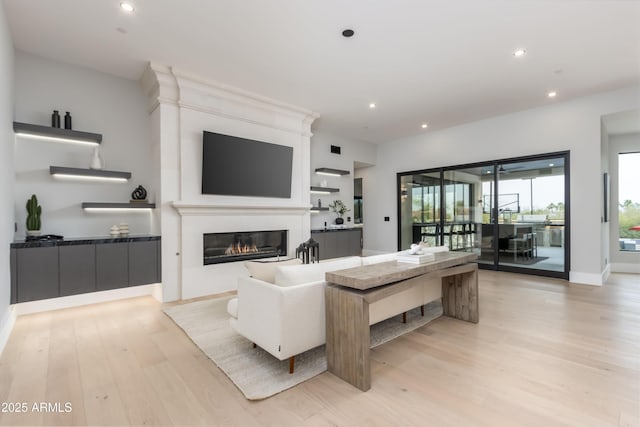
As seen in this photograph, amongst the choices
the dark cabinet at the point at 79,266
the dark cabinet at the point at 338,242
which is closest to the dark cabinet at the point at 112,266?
the dark cabinet at the point at 79,266

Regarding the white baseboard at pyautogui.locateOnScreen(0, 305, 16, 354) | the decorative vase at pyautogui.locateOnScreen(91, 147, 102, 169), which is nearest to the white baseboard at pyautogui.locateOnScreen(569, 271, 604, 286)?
the white baseboard at pyautogui.locateOnScreen(0, 305, 16, 354)

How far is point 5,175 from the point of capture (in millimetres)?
2906

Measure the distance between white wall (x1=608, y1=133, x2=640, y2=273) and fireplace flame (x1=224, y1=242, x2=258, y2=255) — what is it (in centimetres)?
705

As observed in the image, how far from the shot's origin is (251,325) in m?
2.33

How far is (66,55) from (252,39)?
8.24 feet

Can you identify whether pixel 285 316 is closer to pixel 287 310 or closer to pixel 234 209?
pixel 287 310

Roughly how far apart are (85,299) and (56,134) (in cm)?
216

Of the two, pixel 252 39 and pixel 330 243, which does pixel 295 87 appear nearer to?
pixel 252 39

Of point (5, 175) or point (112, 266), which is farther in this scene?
point (112, 266)

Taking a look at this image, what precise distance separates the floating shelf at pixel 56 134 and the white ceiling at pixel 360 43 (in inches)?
38.2

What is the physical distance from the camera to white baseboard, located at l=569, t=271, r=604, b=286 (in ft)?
15.5

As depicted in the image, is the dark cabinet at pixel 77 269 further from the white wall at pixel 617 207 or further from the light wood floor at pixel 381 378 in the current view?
the white wall at pixel 617 207

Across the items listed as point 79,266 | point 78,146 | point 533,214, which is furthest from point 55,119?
point 533,214

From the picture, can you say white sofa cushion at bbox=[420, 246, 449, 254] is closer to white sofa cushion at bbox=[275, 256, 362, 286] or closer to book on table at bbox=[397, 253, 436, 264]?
book on table at bbox=[397, 253, 436, 264]
